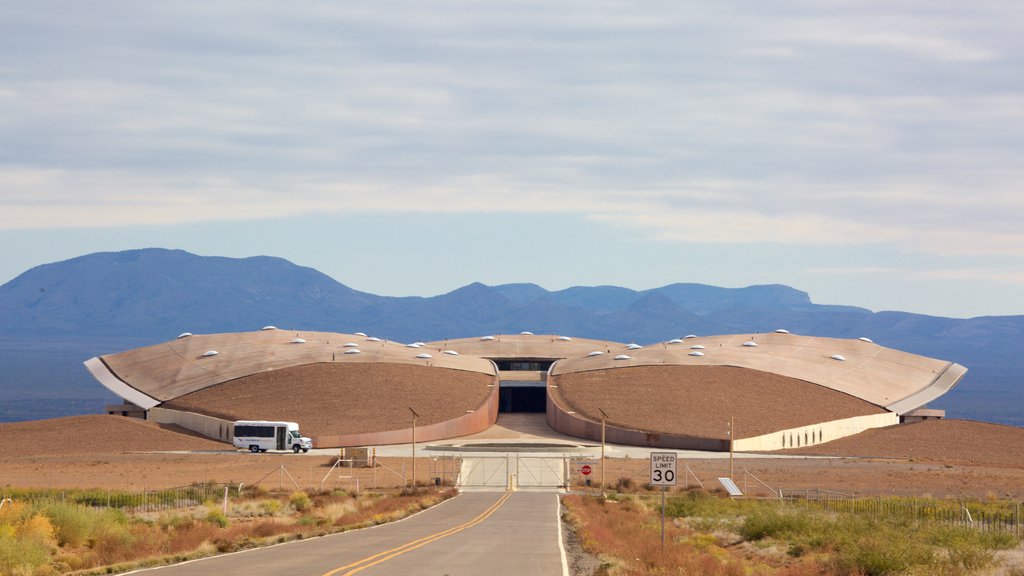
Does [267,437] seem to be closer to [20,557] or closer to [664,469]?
[664,469]

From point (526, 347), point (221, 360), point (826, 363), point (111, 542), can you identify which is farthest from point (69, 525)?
point (526, 347)

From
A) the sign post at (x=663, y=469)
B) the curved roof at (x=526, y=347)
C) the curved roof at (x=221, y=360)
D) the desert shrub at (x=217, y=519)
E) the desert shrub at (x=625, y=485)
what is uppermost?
the curved roof at (x=526, y=347)

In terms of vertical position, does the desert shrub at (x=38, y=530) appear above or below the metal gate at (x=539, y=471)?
above

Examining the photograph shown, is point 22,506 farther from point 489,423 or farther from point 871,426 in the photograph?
point 871,426

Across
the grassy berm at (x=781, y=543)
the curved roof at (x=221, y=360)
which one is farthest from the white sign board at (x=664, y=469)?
the curved roof at (x=221, y=360)

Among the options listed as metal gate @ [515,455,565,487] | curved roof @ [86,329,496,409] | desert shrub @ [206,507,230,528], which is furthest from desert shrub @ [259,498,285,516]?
curved roof @ [86,329,496,409]

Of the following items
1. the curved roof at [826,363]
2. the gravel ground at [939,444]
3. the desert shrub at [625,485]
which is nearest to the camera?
the desert shrub at [625,485]

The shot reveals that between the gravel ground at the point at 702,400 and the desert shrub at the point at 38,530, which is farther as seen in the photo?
the gravel ground at the point at 702,400

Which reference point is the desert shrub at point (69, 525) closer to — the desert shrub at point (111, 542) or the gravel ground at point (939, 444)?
the desert shrub at point (111, 542)
